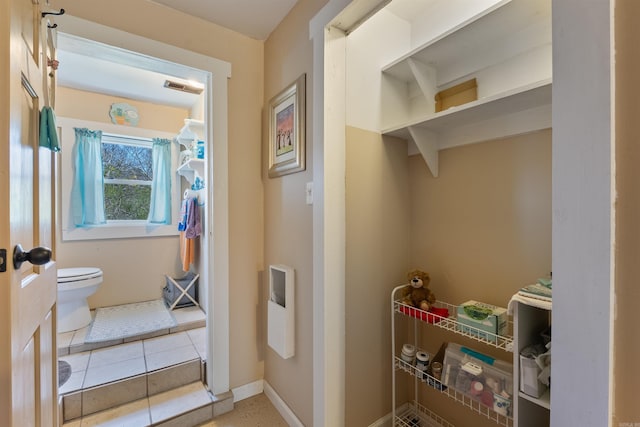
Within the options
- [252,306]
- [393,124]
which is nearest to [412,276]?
[393,124]

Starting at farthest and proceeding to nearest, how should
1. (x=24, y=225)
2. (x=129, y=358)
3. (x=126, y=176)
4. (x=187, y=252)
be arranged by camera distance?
1. (x=126, y=176)
2. (x=187, y=252)
3. (x=129, y=358)
4. (x=24, y=225)

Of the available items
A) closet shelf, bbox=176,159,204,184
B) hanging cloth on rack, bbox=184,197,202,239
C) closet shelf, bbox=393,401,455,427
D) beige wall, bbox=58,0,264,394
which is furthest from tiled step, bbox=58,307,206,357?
closet shelf, bbox=393,401,455,427

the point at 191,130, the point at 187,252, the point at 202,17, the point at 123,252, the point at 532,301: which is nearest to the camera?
the point at 532,301

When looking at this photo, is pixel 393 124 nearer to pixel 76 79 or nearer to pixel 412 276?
pixel 412 276

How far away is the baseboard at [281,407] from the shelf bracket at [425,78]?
186cm

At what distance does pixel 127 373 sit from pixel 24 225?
1498mm

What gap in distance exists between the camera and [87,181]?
9.37ft

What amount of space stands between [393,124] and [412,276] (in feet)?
2.74

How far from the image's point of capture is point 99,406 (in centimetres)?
164

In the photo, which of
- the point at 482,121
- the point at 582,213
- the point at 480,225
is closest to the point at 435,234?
the point at 480,225

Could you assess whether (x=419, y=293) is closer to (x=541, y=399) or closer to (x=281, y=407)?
(x=541, y=399)

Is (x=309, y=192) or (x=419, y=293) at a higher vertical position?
(x=309, y=192)

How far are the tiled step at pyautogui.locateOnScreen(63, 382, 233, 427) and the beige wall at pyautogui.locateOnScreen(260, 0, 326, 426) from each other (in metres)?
0.40

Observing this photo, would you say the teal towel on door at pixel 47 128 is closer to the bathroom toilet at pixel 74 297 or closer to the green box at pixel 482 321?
the green box at pixel 482 321
